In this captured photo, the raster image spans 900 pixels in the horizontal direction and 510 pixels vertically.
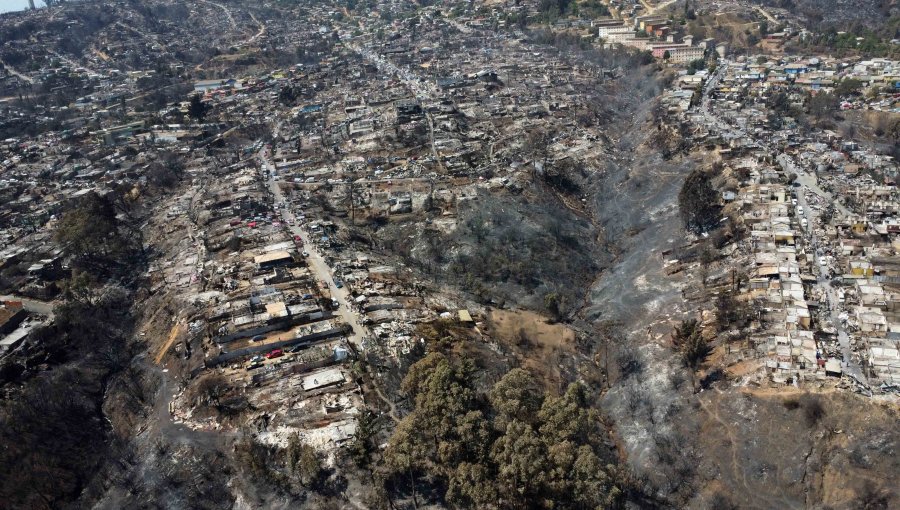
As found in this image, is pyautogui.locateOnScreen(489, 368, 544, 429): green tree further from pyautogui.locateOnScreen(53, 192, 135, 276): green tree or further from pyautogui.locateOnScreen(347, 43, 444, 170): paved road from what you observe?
pyautogui.locateOnScreen(347, 43, 444, 170): paved road

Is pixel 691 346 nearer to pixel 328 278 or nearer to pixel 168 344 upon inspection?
pixel 328 278

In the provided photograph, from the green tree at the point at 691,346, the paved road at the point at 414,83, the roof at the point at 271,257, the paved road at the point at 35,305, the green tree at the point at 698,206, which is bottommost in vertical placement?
the green tree at the point at 691,346

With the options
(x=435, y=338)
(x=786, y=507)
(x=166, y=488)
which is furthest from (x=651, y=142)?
(x=166, y=488)

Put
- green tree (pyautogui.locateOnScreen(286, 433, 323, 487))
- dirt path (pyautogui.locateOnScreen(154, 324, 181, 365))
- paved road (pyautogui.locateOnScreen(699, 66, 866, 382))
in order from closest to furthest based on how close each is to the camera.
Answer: green tree (pyautogui.locateOnScreen(286, 433, 323, 487)) → paved road (pyautogui.locateOnScreen(699, 66, 866, 382)) → dirt path (pyautogui.locateOnScreen(154, 324, 181, 365))

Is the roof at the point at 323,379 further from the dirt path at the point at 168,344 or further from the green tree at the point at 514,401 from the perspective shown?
the dirt path at the point at 168,344

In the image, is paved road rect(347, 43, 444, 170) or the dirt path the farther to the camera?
paved road rect(347, 43, 444, 170)

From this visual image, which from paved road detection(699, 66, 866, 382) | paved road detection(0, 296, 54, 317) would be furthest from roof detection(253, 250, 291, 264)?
paved road detection(699, 66, 866, 382)

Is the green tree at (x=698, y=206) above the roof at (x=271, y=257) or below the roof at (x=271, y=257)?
below

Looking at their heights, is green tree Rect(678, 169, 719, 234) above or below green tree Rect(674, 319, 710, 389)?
above

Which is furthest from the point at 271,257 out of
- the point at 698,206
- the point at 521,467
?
the point at 698,206

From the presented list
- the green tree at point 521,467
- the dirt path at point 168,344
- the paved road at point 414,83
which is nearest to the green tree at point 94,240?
the dirt path at point 168,344
